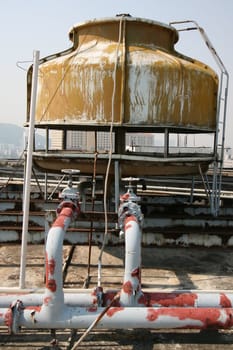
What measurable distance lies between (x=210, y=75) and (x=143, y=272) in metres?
4.72

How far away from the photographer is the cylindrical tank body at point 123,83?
705 centimetres

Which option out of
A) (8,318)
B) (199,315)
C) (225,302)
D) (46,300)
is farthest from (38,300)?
(225,302)

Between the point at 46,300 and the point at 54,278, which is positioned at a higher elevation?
the point at 54,278

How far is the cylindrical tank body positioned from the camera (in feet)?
23.1

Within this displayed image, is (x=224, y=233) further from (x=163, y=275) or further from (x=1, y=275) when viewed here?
(x=1, y=275)

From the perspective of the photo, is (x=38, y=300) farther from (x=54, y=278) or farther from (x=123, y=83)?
(x=123, y=83)

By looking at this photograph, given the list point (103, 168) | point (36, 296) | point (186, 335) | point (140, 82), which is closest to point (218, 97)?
point (140, 82)

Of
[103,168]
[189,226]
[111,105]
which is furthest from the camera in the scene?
[189,226]

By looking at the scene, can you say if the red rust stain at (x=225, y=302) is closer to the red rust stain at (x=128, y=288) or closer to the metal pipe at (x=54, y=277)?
the red rust stain at (x=128, y=288)

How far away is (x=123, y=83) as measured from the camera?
6.99 m

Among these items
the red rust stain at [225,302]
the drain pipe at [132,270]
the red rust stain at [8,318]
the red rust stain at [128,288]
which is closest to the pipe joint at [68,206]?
the drain pipe at [132,270]

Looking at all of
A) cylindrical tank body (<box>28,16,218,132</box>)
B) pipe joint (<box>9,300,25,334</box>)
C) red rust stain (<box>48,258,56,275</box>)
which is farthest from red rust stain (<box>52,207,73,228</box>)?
cylindrical tank body (<box>28,16,218,132</box>)

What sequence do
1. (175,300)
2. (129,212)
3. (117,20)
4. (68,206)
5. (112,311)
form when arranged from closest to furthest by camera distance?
(112,311), (175,300), (129,212), (68,206), (117,20)

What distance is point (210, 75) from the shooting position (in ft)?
26.0
